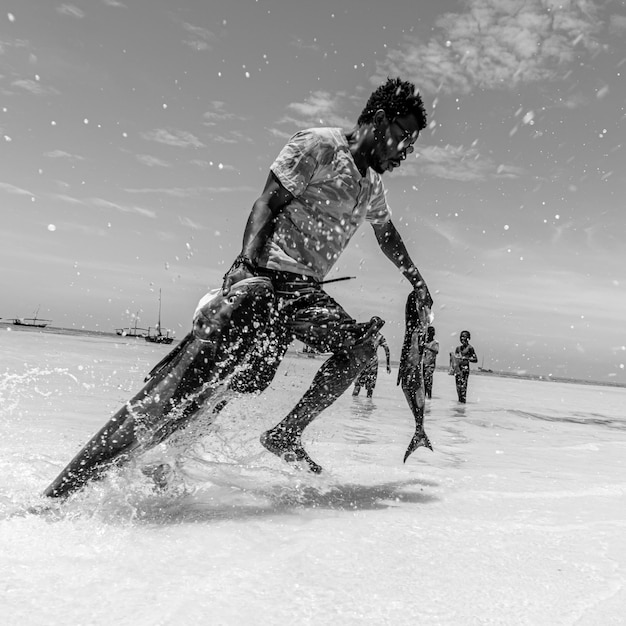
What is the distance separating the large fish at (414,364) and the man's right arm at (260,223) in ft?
3.67

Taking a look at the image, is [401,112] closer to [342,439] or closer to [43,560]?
[43,560]

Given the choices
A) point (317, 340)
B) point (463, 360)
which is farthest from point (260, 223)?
point (463, 360)

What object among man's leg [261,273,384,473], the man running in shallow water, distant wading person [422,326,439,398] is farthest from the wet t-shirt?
distant wading person [422,326,439,398]

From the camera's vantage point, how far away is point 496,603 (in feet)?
5.74

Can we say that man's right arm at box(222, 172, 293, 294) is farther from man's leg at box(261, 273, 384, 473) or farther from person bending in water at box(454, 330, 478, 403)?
person bending in water at box(454, 330, 478, 403)

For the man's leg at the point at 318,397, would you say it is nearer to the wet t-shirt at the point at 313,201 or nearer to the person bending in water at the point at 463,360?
the wet t-shirt at the point at 313,201

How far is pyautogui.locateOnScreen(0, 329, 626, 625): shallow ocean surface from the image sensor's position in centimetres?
163

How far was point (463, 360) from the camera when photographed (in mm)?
12750

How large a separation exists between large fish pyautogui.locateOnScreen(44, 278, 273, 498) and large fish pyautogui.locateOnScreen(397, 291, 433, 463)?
44.3 inches

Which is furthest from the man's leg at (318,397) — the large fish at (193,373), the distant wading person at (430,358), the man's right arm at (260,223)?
the distant wading person at (430,358)

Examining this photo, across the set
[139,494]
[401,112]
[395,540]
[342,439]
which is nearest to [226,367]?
[139,494]

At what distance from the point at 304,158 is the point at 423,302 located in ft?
4.00

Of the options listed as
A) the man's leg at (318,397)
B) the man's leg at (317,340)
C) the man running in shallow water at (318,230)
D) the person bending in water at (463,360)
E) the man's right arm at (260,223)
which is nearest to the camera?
the man's right arm at (260,223)

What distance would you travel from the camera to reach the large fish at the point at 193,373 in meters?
2.45
